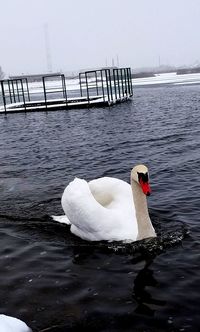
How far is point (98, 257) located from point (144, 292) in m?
1.45

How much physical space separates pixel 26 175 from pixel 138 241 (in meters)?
7.17

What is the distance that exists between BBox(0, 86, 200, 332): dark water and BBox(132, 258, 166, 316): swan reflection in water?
0.01 metres

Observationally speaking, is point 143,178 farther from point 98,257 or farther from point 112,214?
point 98,257

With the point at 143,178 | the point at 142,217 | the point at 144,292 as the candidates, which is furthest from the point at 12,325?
the point at 143,178

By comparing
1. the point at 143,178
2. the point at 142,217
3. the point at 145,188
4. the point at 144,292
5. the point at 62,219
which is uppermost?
the point at 143,178

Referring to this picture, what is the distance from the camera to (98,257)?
311 inches

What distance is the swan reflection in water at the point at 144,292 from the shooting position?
615cm

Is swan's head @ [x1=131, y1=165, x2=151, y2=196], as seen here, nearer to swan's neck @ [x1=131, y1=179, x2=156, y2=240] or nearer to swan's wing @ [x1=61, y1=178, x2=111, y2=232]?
swan's neck @ [x1=131, y1=179, x2=156, y2=240]

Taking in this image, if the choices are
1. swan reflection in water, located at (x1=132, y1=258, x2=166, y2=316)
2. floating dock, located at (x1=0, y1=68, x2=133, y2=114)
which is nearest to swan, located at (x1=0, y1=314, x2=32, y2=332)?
swan reflection in water, located at (x1=132, y1=258, x2=166, y2=316)

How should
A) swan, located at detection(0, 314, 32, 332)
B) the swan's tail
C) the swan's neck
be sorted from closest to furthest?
1. swan, located at detection(0, 314, 32, 332)
2. the swan's neck
3. the swan's tail

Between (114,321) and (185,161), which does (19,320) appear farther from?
(185,161)

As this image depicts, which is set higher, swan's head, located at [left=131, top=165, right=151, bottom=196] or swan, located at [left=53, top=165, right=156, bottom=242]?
swan's head, located at [left=131, top=165, right=151, bottom=196]

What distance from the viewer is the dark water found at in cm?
610

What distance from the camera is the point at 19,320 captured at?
18.5 feet
